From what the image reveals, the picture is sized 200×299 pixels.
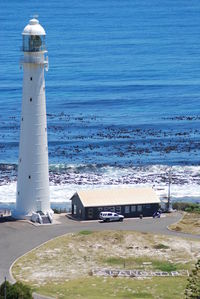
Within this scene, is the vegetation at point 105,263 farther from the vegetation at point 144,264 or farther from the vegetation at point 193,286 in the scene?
the vegetation at point 193,286

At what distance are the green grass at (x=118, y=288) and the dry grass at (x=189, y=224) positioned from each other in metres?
8.38

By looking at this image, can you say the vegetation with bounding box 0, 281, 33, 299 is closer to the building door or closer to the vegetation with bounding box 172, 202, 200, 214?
the building door

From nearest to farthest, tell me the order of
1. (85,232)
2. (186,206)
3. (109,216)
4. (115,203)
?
1. (85,232)
2. (109,216)
3. (115,203)
4. (186,206)

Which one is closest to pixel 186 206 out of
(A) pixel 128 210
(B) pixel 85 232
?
(A) pixel 128 210

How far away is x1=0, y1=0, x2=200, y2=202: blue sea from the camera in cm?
8325

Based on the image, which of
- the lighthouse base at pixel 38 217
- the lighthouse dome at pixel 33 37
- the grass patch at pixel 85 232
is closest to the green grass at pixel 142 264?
the grass patch at pixel 85 232

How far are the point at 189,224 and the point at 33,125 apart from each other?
10.3 meters

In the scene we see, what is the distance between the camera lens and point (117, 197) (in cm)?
6519

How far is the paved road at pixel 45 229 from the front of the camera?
58.5m

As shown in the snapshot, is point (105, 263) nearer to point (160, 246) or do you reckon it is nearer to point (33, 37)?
point (160, 246)

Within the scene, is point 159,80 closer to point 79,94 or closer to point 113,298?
point 79,94

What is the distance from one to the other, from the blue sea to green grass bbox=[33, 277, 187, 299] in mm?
21786

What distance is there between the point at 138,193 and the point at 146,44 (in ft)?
365

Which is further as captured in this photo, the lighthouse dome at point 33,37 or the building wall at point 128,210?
the building wall at point 128,210
